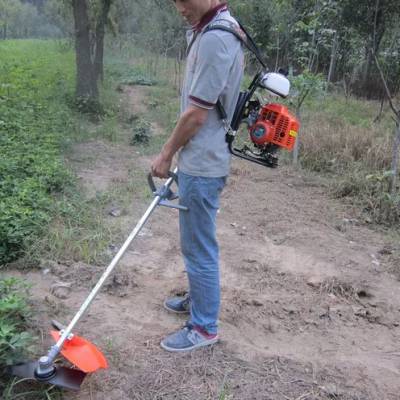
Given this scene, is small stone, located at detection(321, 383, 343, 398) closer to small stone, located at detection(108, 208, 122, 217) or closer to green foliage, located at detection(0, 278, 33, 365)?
green foliage, located at detection(0, 278, 33, 365)

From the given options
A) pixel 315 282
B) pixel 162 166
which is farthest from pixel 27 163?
pixel 315 282

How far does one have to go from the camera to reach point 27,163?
17.4ft

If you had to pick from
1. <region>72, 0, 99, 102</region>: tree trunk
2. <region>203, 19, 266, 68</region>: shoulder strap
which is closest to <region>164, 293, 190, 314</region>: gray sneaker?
<region>203, 19, 266, 68</region>: shoulder strap

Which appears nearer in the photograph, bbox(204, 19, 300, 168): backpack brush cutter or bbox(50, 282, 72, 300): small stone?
bbox(204, 19, 300, 168): backpack brush cutter

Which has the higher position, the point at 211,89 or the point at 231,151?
the point at 211,89

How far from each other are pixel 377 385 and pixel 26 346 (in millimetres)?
1952

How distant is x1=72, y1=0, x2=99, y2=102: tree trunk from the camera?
10.0 meters

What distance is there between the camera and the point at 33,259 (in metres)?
3.57

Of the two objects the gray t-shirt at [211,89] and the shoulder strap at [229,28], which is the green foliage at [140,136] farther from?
the shoulder strap at [229,28]

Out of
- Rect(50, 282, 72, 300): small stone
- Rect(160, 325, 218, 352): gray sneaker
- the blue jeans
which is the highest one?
the blue jeans

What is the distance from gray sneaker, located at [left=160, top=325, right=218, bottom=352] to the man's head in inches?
68.8

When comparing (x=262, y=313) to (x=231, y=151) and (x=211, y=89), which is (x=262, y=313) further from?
(x=211, y=89)

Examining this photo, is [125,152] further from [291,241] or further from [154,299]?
[154,299]

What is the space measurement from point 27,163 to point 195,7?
369 cm
